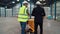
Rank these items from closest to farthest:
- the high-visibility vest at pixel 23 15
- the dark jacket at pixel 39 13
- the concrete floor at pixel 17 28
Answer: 1. the high-visibility vest at pixel 23 15
2. the dark jacket at pixel 39 13
3. the concrete floor at pixel 17 28

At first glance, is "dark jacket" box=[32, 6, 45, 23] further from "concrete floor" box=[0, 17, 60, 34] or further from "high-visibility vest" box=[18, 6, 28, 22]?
"concrete floor" box=[0, 17, 60, 34]

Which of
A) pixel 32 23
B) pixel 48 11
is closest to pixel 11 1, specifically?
pixel 48 11

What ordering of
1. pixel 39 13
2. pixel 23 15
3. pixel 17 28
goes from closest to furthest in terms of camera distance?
pixel 23 15, pixel 39 13, pixel 17 28

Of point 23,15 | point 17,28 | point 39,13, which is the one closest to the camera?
Result: point 23,15

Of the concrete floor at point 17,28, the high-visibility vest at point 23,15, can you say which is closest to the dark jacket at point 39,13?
the high-visibility vest at point 23,15

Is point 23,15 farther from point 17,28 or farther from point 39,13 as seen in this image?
point 17,28

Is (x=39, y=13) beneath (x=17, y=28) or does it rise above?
above

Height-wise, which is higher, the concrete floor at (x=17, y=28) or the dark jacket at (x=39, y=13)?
the dark jacket at (x=39, y=13)

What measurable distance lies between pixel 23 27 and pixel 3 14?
25140 millimetres

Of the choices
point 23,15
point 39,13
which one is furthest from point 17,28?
point 23,15

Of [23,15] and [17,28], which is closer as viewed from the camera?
[23,15]

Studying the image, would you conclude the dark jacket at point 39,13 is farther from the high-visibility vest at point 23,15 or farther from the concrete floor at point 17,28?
the concrete floor at point 17,28

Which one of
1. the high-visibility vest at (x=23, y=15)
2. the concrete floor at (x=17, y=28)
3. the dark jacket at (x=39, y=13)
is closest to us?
the high-visibility vest at (x=23, y=15)

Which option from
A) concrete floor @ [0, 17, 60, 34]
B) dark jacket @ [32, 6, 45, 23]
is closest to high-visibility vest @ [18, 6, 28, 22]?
dark jacket @ [32, 6, 45, 23]
